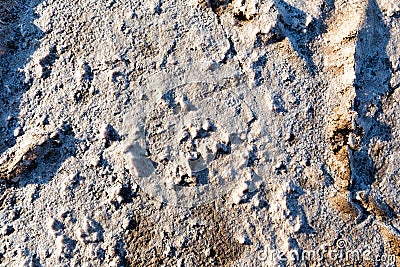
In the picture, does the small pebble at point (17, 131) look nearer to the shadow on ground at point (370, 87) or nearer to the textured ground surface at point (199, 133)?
the textured ground surface at point (199, 133)

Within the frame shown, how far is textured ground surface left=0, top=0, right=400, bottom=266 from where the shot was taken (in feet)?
3.68

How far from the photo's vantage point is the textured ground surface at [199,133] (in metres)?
1.12

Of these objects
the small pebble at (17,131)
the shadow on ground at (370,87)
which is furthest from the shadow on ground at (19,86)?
the shadow on ground at (370,87)

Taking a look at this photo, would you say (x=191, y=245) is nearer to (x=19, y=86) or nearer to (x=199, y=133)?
(x=199, y=133)

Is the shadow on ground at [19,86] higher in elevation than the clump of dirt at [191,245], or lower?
higher

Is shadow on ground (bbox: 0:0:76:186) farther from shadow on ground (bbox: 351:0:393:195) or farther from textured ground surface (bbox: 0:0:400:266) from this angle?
shadow on ground (bbox: 351:0:393:195)

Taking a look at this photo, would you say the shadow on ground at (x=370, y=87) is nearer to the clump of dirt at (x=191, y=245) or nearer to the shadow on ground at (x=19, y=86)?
the clump of dirt at (x=191, y=245)

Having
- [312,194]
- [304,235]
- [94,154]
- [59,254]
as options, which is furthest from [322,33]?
[59,254]

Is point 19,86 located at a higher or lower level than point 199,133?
higher

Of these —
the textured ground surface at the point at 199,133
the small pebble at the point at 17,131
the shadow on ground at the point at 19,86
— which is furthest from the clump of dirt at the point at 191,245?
the small pebble at the point at 17,131

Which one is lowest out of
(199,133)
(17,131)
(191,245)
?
(191,245)

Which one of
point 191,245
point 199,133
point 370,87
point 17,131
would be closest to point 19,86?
point 17,131

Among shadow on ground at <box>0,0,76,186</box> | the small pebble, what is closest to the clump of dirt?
shadow on ground at <box>0,0,76,186</box>

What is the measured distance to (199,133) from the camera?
1.17 metres
